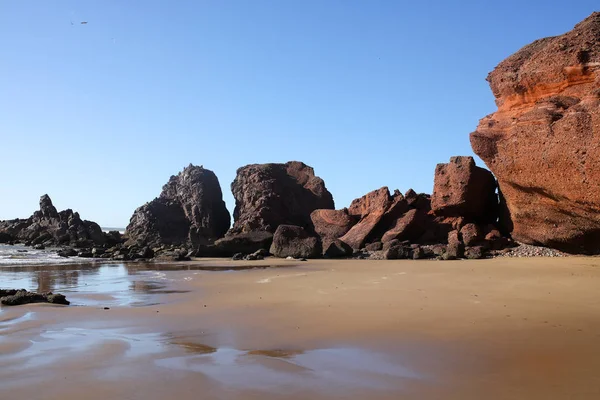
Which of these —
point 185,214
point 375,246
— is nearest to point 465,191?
point 375,246

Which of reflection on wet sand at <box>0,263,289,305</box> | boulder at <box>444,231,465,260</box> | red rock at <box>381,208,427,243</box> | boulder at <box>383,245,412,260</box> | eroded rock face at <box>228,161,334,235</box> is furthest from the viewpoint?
eroded rock face at <box>228,161,334,235</box>

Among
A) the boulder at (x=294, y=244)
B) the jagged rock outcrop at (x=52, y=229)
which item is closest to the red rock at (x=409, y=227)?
the boulder at (x=294, y=244)

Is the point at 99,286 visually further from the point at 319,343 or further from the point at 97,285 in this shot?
the point at 319,343

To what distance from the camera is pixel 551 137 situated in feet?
40.4

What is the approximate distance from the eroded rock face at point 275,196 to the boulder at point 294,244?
780 centimetres

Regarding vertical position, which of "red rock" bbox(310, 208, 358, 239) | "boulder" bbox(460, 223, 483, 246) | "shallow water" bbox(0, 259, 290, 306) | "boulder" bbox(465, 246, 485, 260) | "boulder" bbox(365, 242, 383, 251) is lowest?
"shallow water" bbox(0, 259, 290, 306)

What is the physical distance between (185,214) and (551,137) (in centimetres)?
2989

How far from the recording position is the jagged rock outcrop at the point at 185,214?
36375mm

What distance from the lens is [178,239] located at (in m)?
37.0

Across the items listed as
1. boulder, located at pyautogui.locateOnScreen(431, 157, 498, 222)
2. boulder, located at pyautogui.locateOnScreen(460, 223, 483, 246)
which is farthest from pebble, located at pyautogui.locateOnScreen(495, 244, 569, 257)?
boulder, located at pyautogui.locateOnScreen(431, 157, 498, 222)

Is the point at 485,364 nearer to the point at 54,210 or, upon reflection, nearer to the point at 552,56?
the point at 552,56

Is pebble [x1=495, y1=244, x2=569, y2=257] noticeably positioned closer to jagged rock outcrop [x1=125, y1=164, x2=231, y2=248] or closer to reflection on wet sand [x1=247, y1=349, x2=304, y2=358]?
reflection on wet sand [x1=247, y1=349, x2=304, y2=358]

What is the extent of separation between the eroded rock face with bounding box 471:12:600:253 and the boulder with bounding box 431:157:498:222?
181 inches

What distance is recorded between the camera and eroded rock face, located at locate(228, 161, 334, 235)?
31.4 metres
